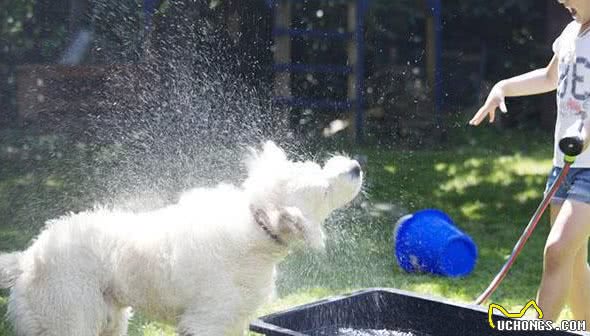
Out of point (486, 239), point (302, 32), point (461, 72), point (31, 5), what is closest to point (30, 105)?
point (31, 5)

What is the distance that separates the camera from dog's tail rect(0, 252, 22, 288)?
3543 millimetres

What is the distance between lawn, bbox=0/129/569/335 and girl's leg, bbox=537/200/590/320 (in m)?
1.07

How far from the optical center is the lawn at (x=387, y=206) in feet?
17.0

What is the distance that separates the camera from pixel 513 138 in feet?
37.7

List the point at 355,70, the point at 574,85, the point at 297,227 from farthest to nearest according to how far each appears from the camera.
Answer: the point at 355,70
the point at 574,85
the point at 297,227

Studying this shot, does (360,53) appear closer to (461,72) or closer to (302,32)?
(302,32)

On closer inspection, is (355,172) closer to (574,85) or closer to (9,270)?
(574,85)

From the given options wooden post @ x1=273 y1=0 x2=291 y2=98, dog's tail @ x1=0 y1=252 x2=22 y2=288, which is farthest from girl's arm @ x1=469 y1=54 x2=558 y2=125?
wooden post @ x1=273 y1=0 x2=291 y2=98

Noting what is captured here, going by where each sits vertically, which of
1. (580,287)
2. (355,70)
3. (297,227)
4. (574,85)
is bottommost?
(580,287)

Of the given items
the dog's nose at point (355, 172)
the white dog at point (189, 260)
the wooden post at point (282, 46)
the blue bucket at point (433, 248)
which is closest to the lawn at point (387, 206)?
the blue bucket at point (433, 248)

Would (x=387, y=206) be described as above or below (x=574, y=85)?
below

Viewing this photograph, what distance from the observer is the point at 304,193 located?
3.39 meters

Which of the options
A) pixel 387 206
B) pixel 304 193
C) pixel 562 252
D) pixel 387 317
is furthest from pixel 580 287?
pixel 387 206

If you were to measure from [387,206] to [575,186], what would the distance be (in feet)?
11.7
